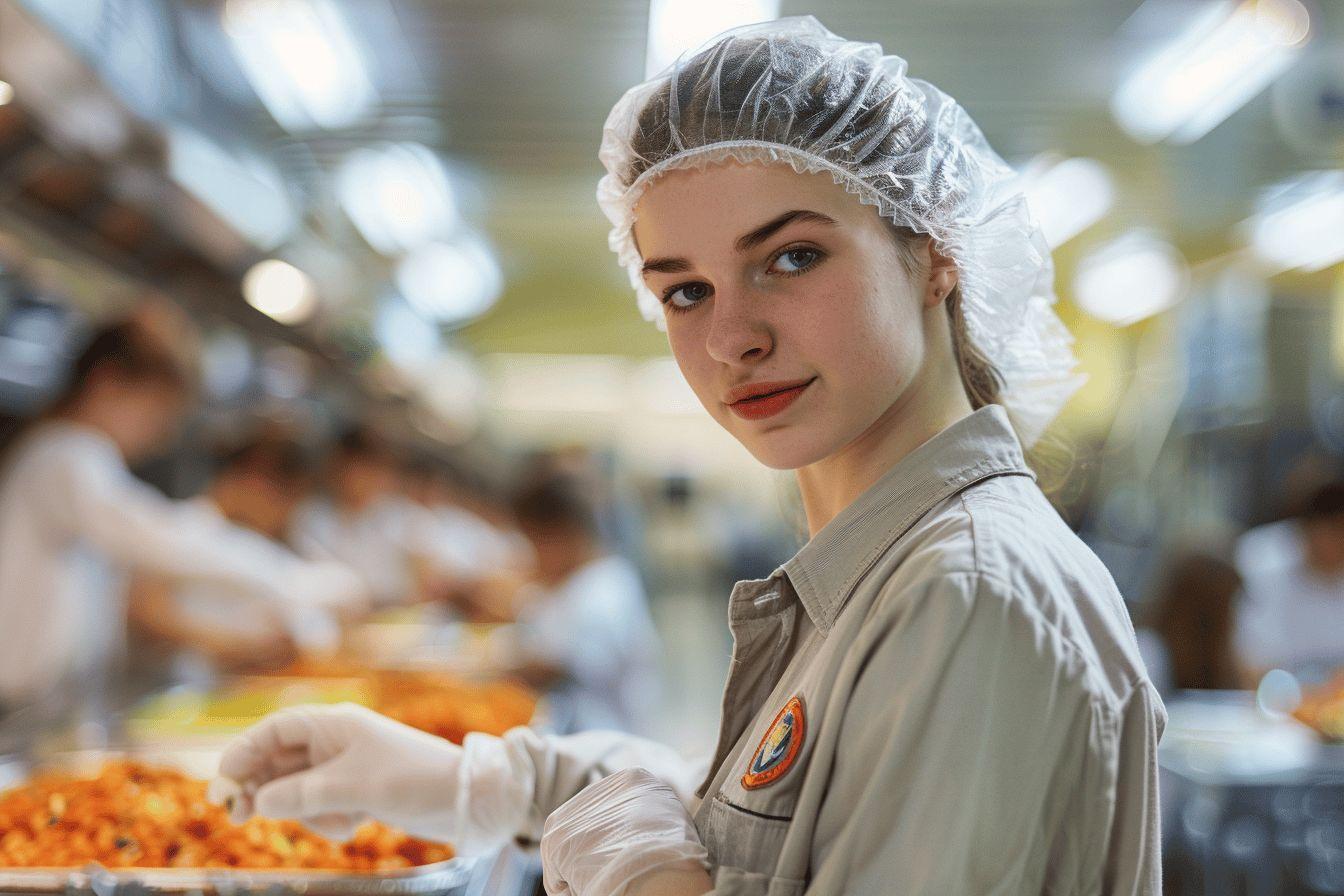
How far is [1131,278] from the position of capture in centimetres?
845

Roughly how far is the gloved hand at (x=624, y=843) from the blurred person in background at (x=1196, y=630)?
324 cm

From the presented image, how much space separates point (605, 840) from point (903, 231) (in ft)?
2.39

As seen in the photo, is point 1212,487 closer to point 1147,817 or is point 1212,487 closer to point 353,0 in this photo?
point 353,0

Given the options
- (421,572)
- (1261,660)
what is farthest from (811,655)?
(421,572)

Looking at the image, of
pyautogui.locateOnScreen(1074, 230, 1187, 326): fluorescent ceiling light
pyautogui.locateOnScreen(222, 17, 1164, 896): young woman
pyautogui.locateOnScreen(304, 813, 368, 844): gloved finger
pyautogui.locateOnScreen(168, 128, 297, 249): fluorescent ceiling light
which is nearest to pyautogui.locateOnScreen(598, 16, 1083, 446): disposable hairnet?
pyautogui.locateOnScreen(222, 17, 1164, 896): young woman

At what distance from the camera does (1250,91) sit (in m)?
4.54

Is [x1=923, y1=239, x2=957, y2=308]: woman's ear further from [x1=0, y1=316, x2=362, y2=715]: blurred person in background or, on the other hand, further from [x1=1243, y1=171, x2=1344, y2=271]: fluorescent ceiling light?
[x1=1243, y1=171, x2=1344, y2=271]: fluorescent ceiling light

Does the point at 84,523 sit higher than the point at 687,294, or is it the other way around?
the point at 84,523

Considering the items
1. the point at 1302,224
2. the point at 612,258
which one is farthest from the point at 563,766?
the point at 612,258

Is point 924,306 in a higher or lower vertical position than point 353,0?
lower

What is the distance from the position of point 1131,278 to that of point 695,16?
6.02 m

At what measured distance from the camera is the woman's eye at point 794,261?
1.06 meters

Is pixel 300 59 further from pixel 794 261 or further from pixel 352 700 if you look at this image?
pixel 794 261

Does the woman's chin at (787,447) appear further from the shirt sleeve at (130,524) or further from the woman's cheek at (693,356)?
the shirt sleeve at (130,524)
